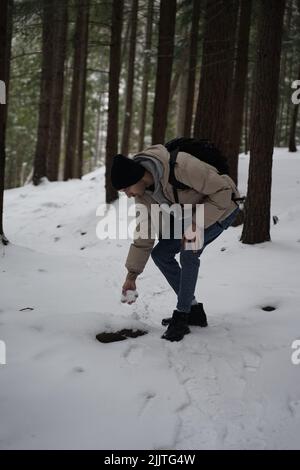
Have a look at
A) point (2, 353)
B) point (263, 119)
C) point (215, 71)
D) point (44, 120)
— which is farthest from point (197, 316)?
point (44, 120)

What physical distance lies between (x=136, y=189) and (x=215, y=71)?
19.6 ft

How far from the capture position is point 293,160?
15.9 meters

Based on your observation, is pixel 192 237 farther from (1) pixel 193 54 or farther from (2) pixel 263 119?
(1) pixel 193 54

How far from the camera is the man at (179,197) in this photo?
352cm

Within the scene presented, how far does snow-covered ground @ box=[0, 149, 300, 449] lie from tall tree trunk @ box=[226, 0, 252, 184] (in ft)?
14.8

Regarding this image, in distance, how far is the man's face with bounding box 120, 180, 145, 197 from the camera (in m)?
→ 3.53

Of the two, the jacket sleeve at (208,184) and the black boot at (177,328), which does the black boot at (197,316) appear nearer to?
the black boot at (177,328)

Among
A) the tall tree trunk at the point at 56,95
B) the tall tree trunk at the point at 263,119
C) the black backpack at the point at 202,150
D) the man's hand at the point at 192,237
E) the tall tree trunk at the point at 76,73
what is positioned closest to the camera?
the man's hand at the point at 192,237

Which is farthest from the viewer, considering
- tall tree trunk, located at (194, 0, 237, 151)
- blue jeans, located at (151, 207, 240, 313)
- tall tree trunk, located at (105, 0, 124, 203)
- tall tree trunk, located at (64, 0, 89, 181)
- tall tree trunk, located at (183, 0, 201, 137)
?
tall tree trunk, located at (64, 0, 89, 181)

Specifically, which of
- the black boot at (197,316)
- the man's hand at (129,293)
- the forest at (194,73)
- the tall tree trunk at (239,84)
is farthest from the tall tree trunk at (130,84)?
the man's hand at (129,293)

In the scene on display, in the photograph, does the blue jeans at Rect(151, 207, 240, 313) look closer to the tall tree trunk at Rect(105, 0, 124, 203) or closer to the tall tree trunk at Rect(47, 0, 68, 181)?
the tall tree trunk at Rect(105, 0, 124, 203)

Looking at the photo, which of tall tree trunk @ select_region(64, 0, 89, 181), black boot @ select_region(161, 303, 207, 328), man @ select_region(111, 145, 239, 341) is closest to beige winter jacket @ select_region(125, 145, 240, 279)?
man @ select_region(111, 145, 239, 341)

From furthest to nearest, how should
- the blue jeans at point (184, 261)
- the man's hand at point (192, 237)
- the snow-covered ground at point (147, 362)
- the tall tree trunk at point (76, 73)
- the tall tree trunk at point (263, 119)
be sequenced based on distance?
the tall tree trunk at point (76, 73)
the tall tree trunk at point (263, 119)
the blue jeans at point (184, 261)
the man's hand at point (192, 237)
the snow-covered ground at point (147, 362)

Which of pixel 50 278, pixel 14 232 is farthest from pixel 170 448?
pixel 14 232
